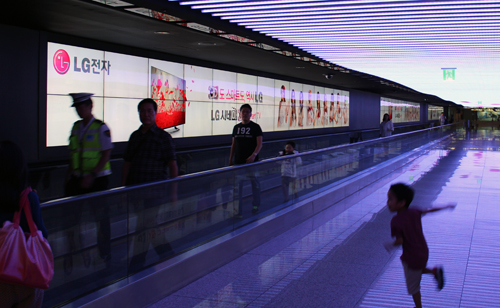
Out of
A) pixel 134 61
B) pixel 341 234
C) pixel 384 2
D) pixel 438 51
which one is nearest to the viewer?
pixel 341 234

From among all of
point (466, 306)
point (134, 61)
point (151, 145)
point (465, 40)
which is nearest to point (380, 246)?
point (466, 306)

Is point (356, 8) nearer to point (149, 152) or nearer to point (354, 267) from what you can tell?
point (354, 267)

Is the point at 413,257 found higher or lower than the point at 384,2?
lower

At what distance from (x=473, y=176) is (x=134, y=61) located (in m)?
9.64

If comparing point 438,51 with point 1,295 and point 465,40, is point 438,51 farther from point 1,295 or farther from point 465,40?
point 1,295

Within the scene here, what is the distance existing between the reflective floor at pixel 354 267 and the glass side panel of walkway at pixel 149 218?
0.45m

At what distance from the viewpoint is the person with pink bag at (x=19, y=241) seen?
234 centimetres

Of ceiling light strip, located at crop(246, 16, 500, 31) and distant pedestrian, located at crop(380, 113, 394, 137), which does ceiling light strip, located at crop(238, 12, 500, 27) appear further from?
distant pedestrian, located at crop(380, 113, 394, 137)

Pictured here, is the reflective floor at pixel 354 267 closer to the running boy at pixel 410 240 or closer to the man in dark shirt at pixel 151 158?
the running boy at pixel 410 240

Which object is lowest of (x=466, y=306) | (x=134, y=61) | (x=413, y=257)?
(x=466, y=306)

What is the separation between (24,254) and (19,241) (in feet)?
0.22

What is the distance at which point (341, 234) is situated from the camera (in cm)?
620

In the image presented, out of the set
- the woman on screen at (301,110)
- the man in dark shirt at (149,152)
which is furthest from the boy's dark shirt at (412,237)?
the woman on screen at (301,110)

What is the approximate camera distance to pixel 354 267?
4.77 meters
